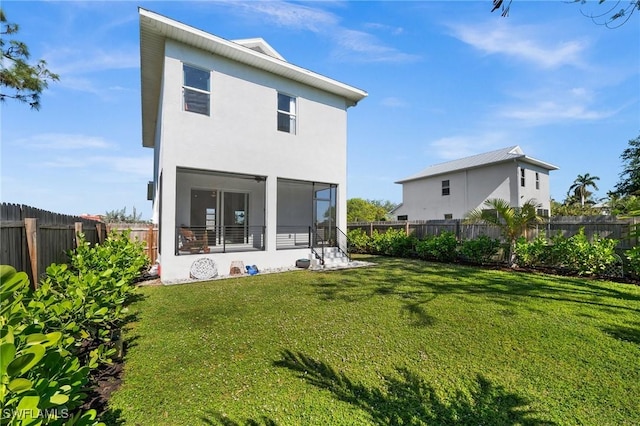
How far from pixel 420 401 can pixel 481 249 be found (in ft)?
29.6

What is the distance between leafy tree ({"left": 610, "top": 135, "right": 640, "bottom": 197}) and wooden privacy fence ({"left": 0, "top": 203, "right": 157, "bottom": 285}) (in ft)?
87.1

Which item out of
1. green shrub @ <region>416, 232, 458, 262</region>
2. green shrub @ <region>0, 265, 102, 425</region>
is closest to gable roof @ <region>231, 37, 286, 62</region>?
green shrub @ <region>416, 232, 458, 262</region>

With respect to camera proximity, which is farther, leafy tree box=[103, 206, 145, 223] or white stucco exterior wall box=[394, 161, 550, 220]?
leafy tree box=[103, 206, 145, 223]

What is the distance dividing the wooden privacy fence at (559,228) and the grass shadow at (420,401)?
210 inches

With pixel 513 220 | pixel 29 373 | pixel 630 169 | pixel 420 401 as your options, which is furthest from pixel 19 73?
pixel 630 169

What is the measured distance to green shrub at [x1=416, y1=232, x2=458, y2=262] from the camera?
11289 millimetres

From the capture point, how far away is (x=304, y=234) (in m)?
12.7

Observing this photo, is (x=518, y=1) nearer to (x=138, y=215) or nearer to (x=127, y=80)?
(x=127, y=80)

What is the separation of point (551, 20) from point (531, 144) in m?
20.0

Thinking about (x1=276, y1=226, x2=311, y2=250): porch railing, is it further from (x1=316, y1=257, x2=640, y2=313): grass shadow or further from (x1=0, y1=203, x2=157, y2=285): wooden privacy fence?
(x1=0, y1=203, x2=157, y2=285): wooden privacy fence

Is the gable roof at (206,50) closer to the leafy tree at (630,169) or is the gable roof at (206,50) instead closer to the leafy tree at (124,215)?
the leafy tree at (124,215)

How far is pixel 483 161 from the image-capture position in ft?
65.4

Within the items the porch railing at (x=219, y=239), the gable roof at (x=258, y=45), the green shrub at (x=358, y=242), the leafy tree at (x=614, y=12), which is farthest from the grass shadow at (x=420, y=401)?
the green shrub at (x=358, y=242)

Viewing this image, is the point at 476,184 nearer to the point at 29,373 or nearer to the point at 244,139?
the point at 244,139
